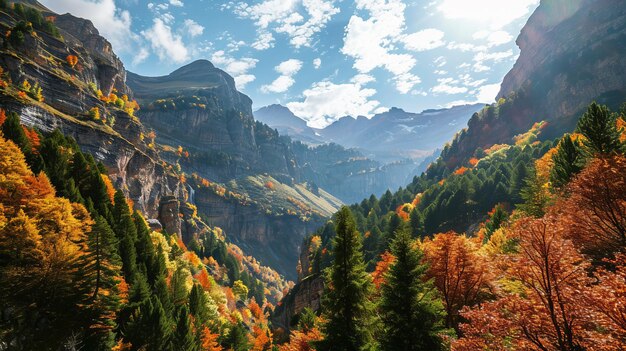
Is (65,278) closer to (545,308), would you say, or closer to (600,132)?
(545,308)

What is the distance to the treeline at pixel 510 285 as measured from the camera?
1275 centimetres

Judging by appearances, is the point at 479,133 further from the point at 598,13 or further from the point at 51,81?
the point at 51,81

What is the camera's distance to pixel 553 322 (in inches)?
502

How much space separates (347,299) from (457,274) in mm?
12683

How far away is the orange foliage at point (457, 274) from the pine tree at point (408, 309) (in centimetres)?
712

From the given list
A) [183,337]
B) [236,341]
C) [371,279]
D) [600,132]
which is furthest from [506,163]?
[183,337]

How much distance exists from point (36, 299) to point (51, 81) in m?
78.2

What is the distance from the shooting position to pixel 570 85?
16362 cm

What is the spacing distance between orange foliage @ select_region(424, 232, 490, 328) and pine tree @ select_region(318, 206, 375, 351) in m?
9.23

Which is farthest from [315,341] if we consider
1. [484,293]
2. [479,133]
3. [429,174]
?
[479,133]

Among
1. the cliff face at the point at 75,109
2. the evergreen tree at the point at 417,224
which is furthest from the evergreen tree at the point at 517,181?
the cliff face at the point at 75,109

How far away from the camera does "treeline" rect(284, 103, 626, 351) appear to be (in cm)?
1275

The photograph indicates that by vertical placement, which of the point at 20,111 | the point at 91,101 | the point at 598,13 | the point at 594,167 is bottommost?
the point at 594,167

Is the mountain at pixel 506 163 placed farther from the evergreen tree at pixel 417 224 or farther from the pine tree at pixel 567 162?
the pine tree at pixel 567 162
